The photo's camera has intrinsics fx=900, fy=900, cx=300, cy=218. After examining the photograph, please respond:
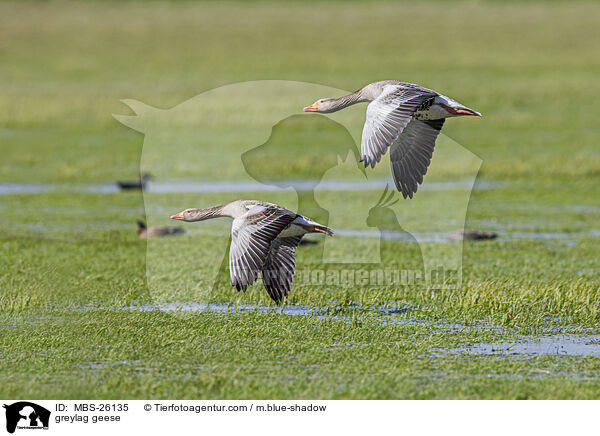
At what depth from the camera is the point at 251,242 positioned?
9.29 meters

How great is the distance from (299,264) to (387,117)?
5.23 m

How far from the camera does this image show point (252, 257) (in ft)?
30.1

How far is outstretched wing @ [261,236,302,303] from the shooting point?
10531 mm

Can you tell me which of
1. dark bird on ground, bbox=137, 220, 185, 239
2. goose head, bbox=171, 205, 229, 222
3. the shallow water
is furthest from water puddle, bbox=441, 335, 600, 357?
dark bird on ground, bbox=137, 220, 185, 239

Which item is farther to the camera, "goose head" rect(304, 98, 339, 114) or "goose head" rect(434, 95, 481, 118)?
"goose head" rect(304, 98, 339, 114)

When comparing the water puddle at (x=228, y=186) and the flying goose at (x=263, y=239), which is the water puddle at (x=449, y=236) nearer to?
the water puddle at (x=228, y=186)

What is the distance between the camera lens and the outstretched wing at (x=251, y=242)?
9.07 metres

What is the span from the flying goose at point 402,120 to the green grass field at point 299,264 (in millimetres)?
1991

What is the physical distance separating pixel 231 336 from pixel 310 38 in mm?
60141

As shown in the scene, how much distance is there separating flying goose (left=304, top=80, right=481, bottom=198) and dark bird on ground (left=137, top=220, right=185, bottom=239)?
19.2 ft

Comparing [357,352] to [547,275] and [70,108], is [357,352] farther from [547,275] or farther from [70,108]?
[70,108]
